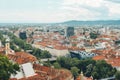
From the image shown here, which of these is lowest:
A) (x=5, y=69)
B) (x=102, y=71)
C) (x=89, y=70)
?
(x=89, y=70)

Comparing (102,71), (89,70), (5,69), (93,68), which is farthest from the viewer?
(89,70)

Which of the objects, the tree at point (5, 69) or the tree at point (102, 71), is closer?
the tree at point (5, 69)

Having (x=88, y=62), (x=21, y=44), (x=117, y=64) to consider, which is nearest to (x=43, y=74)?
(x=88, y=62)

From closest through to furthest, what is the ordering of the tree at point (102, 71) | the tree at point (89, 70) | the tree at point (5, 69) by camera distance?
the tree at point (5, 69) < the tree at point (102, 71) < the tree at point (89, 70)

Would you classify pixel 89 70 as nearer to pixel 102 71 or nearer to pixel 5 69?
pixel 102 71

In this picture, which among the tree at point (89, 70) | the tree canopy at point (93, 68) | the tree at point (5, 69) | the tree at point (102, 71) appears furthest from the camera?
the tree at point (89, 70)

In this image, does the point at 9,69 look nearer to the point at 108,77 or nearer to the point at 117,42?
the point at 108,77

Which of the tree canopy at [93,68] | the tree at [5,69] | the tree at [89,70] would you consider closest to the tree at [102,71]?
the tree canopy at [93,68]

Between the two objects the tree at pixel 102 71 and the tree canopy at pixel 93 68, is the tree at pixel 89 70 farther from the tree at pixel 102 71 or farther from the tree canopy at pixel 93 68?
the tree at pixel 102 71

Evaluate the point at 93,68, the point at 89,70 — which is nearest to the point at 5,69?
the point at 93,68

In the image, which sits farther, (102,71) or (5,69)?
(102,71)

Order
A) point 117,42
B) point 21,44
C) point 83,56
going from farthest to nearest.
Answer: point 117,42 → point 21,44 → point 83,56
